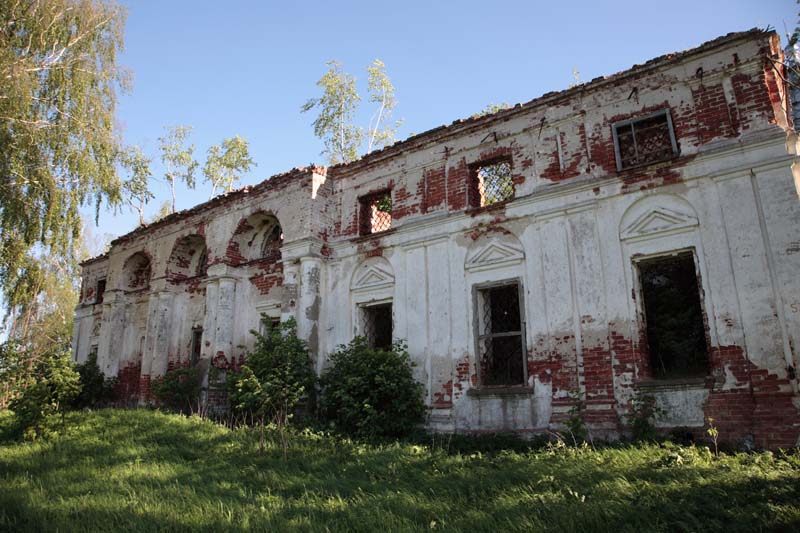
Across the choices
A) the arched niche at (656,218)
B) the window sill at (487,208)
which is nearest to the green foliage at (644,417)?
the arched niche at (656,218)

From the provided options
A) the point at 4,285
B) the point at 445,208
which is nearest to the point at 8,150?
the point at 4,285

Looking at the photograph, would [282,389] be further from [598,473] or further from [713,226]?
[713,226]

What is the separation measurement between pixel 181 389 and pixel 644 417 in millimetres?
11685

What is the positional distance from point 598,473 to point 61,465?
8353mm

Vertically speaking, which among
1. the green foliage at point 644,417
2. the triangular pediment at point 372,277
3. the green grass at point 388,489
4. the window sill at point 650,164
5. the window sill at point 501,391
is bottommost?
the green grass at point 388,489

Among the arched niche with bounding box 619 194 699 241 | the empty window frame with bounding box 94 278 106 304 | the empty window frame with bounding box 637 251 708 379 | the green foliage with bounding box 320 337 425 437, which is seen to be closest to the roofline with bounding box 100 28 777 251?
the arched niche with bounding box 619 194 699 241

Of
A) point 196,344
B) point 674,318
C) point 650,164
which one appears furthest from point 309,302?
point 674,318

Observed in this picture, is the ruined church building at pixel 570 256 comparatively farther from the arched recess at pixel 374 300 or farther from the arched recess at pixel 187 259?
the arched recess at pixel 187 259

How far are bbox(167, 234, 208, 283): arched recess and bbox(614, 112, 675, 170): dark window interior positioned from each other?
12.8 meters

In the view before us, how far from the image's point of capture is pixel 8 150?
13789 millimetres

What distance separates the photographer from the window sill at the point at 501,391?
9.96m

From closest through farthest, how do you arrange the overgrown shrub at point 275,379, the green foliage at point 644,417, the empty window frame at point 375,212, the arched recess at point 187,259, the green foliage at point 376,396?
the green foliage at point 644,417 < the green foliage at point 376,396 < the overgrown shrub at point 275,379 < the empty window frame at point 375,212 < the arched recess at point 187,259

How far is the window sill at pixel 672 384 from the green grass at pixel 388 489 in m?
1.24

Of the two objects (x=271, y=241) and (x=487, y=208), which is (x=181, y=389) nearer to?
(x=271, y=241)
